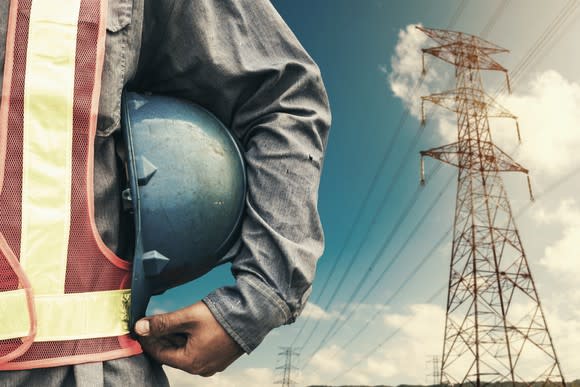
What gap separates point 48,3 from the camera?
1.17m

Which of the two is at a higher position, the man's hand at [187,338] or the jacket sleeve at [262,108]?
the jacket sleeve at [262,108]

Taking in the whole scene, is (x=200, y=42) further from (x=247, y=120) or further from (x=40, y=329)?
(x=40, y=329)

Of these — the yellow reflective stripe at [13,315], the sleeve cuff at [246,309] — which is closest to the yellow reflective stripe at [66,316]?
the yellow reflective stripe at [13,315]

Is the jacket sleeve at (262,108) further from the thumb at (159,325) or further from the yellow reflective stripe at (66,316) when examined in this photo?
the yellow reflective stripe at (66,316)

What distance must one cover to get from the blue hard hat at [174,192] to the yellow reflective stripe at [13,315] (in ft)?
0.66

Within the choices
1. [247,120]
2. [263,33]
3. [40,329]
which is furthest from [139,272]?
[263,33]

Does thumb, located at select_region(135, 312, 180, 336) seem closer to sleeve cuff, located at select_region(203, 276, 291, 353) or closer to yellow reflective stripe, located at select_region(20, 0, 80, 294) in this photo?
sleeve cuff, located at select_region(203, 276, 291, 353)

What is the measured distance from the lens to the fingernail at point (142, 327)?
1181 millimetres

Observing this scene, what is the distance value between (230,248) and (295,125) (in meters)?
0.34

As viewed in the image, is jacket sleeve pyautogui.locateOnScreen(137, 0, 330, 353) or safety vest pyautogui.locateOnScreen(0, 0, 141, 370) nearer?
safety vest pyautogui.locateOnScreen(0, 0, 141, 370)

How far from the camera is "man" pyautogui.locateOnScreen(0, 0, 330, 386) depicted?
3.94ft

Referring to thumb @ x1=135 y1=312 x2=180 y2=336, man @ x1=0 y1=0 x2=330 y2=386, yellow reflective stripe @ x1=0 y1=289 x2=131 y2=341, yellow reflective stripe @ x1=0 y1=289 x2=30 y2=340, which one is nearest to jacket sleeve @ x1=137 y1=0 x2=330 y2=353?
man @ x1=0 y1=0 x2=330 y2=386

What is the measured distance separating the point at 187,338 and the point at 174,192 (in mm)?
313

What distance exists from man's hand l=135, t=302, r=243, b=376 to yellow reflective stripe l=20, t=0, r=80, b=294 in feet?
0.69
